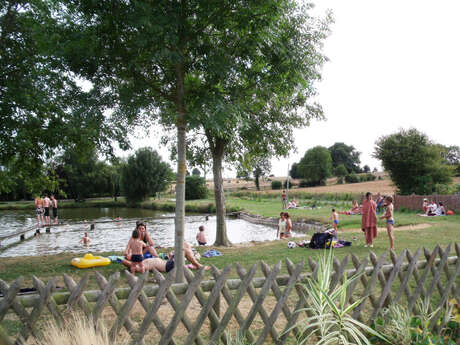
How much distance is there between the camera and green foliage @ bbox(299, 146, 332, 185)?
9638 cm

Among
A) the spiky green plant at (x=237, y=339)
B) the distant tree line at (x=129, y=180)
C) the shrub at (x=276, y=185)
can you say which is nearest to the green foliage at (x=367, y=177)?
the shrub at (x=276, y=185)

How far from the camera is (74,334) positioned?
3230 mm

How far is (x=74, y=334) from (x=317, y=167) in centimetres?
9769

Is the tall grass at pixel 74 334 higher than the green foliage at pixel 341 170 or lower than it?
lower

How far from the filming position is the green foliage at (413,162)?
3509 centimetres

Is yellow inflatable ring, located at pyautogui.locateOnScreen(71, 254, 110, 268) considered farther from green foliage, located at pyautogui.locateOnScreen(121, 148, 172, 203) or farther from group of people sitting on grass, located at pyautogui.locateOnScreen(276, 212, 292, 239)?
green foliage, located at pyautogui.locateOnScreen(121, 148, 172, 203)

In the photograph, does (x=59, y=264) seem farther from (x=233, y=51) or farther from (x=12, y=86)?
(x=233, y=51)

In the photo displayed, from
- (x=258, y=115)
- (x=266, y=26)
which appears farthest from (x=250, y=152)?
(x=266, y=26)

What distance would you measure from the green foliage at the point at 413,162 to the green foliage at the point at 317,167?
2292 inches

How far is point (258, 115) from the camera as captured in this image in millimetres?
15297

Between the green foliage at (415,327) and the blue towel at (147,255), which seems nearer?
the green foliage at (415,327)

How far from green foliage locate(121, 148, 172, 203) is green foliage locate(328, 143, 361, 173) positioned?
77743mm

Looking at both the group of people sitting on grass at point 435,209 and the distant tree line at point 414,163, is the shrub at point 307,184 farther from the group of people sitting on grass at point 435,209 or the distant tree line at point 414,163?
the group of people sitting on grass at point 435,209

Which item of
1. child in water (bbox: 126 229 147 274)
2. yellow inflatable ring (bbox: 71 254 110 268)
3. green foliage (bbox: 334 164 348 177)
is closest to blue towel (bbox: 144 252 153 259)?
child in water (bbox: 126 229 147 274)
